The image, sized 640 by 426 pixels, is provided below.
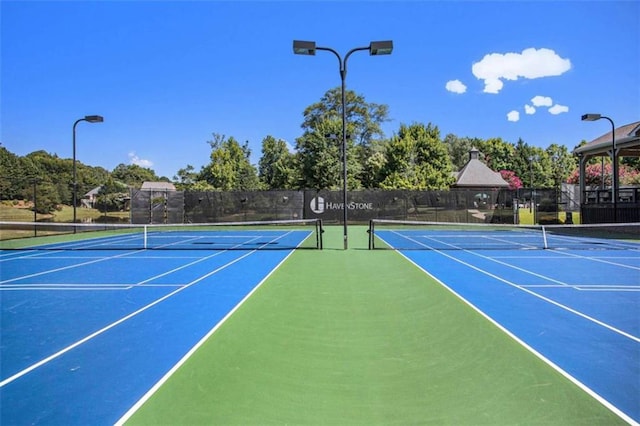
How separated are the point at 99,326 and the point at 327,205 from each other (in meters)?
22.3

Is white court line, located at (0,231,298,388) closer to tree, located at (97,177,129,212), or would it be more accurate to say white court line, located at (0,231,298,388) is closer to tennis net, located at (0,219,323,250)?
tennis net, located at (0,219,323,250)

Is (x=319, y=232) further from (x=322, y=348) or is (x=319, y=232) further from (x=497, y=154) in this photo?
(x=497, y=154)

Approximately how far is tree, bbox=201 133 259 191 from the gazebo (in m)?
36.9

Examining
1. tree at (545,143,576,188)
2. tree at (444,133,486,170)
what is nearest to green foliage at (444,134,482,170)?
tree at (444,133,486,170)

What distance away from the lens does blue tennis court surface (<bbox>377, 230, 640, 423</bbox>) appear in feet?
12.9

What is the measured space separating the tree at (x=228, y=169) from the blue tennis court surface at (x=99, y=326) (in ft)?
128

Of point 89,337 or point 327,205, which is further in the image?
point 327,205

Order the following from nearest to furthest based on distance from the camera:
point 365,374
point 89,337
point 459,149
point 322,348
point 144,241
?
point 365,374
point 322,348
point 89,337
point 144,241
point 459,149

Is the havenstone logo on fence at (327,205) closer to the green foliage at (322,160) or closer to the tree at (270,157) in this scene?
the green foliage at (322,160)

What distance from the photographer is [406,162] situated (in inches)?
1463

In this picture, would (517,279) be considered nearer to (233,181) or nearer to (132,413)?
(132,413)

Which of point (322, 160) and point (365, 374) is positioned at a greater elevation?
point (322, 160)

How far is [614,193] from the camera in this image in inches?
851

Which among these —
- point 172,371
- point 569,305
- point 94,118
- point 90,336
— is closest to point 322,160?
point 94,118
